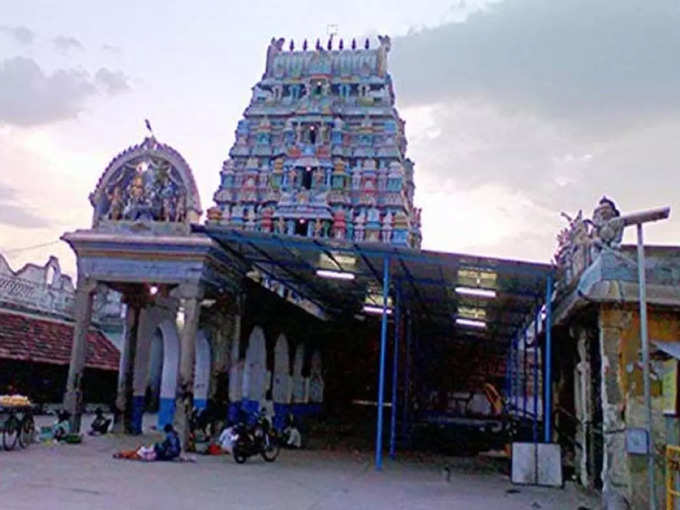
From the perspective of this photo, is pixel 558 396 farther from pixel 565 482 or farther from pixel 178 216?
pixel 178 216

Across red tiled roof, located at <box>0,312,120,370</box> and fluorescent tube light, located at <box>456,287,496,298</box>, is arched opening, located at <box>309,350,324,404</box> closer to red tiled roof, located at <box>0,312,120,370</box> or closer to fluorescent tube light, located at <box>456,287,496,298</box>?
red tiled roof, located at <box>0,312,120,370</box>

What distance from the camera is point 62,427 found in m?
14.6

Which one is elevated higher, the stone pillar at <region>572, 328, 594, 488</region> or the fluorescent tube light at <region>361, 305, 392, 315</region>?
the fluorescent tube light at <region>361, 305, 392, 315</region>

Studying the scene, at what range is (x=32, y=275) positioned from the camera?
81.9ft

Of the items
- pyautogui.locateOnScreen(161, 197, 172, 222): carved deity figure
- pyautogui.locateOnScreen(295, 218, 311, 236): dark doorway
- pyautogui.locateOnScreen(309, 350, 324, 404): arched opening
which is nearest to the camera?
pyautogui.locateOnScreen(161, 197, 172, 222): carved deity figure

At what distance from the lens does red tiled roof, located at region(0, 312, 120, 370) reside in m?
20.6

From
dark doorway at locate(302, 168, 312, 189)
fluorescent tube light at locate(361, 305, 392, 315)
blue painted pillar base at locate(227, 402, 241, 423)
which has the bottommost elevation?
blue painted pillar base at locate(227, 402, 241, 423)

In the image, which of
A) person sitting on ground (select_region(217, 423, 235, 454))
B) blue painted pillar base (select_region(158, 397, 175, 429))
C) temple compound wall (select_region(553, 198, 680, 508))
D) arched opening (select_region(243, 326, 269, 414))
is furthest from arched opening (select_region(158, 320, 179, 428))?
temple compound wall (select_region(553, 198, 680, 508))

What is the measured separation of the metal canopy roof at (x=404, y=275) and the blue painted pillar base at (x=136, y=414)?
4.50 metres

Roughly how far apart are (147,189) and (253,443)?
6.00m

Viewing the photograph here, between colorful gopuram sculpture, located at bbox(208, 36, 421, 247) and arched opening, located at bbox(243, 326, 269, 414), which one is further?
colorful gopuram sculpture, located at bbox(208, 36, 421, 247)

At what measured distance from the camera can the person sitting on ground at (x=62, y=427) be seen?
14448 millimetres

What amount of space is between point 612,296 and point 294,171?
2976 centimetres

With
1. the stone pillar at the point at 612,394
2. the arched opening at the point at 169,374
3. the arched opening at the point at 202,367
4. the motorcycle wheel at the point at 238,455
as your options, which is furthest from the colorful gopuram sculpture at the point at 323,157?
the stone pillar at the point at 612,394
